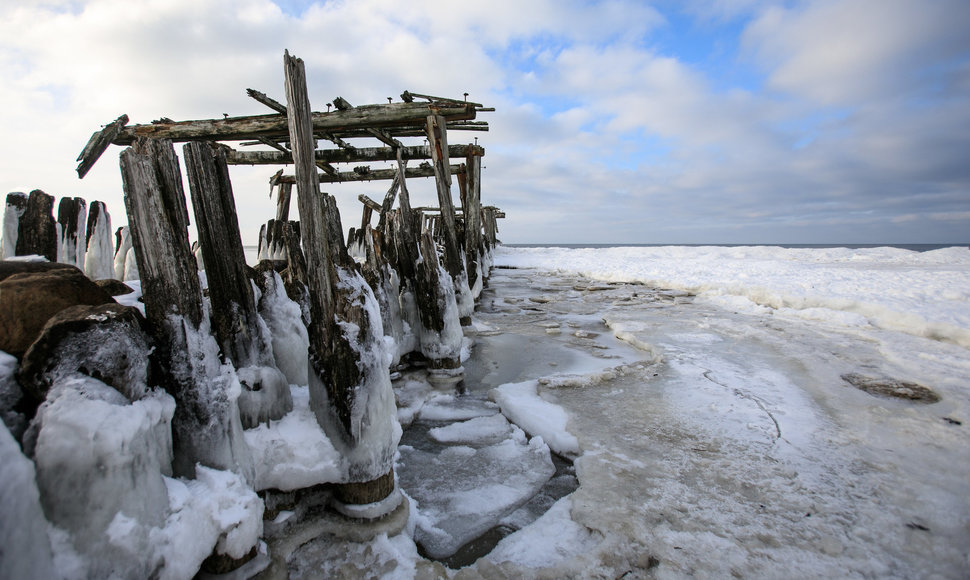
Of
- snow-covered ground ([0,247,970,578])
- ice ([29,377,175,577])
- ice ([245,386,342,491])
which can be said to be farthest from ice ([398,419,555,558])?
ice ([29,377,175,577])

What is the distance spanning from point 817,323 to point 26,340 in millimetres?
9082

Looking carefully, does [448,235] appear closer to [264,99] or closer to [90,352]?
[264,99]

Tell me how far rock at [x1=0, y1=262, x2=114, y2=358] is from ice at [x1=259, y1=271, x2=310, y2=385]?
0.84 meters

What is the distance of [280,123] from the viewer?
6805mm

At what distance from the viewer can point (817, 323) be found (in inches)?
279

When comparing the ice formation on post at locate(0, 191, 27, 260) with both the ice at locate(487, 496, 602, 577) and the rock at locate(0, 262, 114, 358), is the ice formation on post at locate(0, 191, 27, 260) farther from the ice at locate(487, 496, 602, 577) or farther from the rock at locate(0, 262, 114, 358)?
the ice at locate(487, 496, 602, 577)

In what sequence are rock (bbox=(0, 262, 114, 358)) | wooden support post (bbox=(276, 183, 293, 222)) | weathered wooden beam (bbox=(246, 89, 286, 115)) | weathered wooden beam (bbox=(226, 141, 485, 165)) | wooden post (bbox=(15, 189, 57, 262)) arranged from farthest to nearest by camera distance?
1. wooden support post (bbox=(276, 183, 293, 222))
2. weathered wooden beam (bbox=(226, 141, 485, 165))
3. weathered wooden beam (bbox=(246, 89, 286, 115))
4. wooden post (bbox=(15, 189, 57, 262))
5. rock (bbox=(0, 262, 114, 358))

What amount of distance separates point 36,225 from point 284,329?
2037mm

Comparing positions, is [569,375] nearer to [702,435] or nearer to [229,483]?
[702,435]

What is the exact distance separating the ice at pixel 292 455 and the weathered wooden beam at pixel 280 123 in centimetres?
511

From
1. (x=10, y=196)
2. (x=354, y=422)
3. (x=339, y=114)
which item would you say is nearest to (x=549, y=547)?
(x=354, y=422)

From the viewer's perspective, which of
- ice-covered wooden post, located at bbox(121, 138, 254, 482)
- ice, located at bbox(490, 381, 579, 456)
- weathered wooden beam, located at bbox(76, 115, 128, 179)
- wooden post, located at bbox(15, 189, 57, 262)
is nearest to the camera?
ice-covered wooden post, located at bbox(121, 138, 254, 482)

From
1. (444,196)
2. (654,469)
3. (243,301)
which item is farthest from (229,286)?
(444,196)

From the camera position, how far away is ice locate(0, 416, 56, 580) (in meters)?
1.10
